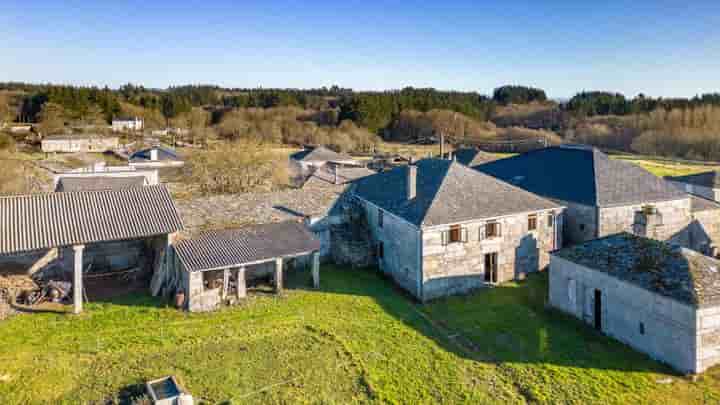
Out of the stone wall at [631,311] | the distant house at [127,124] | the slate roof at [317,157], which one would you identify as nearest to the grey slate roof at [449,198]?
the stone wall at [631,311]

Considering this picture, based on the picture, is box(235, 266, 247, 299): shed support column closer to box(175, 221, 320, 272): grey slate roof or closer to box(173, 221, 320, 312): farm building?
box(173, 221, 320, 312): farm building

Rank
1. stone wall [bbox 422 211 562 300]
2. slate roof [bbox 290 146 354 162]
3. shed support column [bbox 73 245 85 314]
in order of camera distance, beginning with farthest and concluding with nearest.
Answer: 1. slate roof [bbox 290 146 354 162]
2. stone wall [bbox 422 211 562 300]
3. shed support column [bbox 73 245 85 314]

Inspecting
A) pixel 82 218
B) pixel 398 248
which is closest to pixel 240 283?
pixel 82 218

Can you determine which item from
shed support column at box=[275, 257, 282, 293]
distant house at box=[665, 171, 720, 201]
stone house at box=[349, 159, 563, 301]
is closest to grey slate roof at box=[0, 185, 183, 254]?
shed support column at box=[275, 257, 282, 293]

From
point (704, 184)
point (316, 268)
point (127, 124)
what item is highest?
point (127, 124)

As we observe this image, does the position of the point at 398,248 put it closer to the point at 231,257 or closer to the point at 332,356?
the point at 231,257

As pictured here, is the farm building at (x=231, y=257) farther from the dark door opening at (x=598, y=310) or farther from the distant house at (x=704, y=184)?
the distant house at (x=704, y=184)
